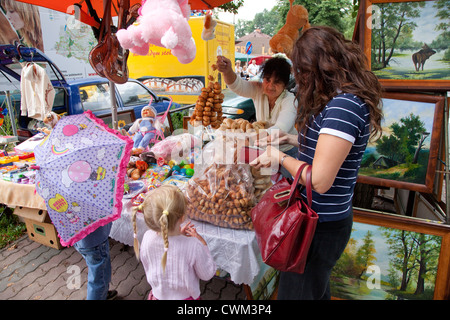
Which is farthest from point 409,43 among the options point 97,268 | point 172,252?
point 97,268

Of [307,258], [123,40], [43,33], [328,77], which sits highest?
[43,33]

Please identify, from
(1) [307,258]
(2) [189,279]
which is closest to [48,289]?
(2) [189,279]

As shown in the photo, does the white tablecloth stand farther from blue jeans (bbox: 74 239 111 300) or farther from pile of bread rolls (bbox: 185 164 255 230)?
blue jeans (bbox: 74 239 111 300)

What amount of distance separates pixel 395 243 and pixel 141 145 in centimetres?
236

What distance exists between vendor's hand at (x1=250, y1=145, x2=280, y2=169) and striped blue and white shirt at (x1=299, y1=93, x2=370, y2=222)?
0.12 m

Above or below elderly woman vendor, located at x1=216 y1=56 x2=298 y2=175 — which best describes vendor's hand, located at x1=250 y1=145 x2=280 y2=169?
below

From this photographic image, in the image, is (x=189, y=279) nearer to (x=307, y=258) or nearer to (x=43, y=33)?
(x=307, y=258)

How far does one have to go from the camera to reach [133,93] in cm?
596

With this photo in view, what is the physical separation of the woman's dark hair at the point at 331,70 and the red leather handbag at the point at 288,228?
12.5 inches

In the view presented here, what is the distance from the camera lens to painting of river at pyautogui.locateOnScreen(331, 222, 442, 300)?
1.80 meters

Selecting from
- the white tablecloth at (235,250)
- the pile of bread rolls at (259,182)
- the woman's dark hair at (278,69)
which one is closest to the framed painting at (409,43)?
the woman's dark hair at (278,69)

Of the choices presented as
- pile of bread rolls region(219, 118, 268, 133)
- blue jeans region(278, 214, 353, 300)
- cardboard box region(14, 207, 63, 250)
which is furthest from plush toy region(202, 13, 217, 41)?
cardboard box region(14, 207, 63, 250)

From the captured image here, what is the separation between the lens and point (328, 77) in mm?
1128
